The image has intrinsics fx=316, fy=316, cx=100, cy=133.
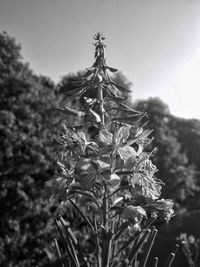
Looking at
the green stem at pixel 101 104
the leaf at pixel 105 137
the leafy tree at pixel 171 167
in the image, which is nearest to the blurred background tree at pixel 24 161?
the green stem at pixel 101 104

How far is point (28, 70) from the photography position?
13367 millimetres

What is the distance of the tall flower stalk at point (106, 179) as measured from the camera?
77.4 inches

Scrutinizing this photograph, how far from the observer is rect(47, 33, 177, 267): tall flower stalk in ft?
6.45

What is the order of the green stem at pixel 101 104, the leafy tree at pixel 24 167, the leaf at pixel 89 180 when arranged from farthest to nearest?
the leafy tree at pixel 24 167, the green stem at pixel 101 104, the leaf at pixel 89 180

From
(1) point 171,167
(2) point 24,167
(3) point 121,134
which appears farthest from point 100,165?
(1) point 171,167

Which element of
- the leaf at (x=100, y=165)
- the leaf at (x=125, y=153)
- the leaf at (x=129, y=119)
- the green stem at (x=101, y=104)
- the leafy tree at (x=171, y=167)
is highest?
the leafy tree at (x=171, y=167)

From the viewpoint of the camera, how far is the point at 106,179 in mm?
1917

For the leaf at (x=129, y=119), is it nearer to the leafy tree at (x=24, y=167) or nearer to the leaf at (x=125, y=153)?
the leaf at (x=125, y=153)

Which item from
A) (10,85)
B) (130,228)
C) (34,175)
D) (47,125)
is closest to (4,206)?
(34,175)

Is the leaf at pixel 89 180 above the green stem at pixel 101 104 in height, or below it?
below

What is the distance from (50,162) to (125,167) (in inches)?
348

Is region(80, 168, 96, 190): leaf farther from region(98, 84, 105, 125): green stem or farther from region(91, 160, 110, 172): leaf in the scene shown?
region(98, 84, 105, 125): green stem

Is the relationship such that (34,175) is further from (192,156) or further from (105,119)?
(192,156)

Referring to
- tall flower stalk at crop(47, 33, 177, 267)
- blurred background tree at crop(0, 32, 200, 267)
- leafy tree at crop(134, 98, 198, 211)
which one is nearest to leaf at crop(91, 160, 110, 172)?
tall flower stalk at crop(47, 33, 177, 267)
